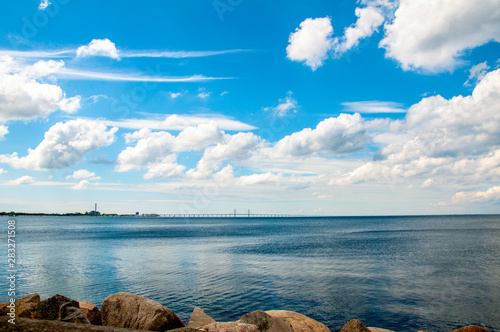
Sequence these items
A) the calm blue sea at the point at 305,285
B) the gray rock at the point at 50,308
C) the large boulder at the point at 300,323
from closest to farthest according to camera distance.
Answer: the gray rock at the point at 50,308 → the large boulder at the point at 300,323 → the calm blue sea at the point at 305,285

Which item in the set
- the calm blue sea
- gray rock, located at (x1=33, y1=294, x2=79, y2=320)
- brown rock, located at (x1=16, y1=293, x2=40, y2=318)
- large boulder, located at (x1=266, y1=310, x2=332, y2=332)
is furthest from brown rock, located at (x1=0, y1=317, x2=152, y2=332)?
the calm blue sea

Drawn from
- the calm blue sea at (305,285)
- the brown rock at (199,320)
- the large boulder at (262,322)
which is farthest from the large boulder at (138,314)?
the calm blue sea at (305,285)

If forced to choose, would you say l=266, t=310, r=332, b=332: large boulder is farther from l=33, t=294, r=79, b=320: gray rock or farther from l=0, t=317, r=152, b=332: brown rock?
l=0, t=317, r=152, b=332: brown rock

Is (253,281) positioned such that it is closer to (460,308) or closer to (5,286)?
(460,308)

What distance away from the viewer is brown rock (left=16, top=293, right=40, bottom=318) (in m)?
14.7

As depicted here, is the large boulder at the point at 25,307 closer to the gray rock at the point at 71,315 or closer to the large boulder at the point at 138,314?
the gray rock at the point at 71,315

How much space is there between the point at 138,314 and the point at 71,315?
273 cm

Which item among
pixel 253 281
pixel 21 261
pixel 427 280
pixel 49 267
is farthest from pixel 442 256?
pixel 21 261

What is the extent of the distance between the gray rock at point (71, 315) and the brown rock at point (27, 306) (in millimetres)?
2035

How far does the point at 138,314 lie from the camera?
47.2 feet

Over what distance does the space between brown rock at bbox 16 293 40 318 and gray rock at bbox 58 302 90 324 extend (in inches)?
80.1

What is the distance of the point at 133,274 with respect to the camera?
124 feet

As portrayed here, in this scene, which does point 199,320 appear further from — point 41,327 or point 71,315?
point 41,327

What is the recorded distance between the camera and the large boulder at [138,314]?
13328 millimetres
